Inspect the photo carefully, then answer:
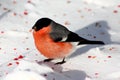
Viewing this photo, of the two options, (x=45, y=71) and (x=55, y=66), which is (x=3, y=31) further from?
(x=45, y=71)

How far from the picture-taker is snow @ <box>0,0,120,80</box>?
4156mm

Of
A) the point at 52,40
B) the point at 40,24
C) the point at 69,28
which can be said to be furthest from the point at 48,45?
the point at 69,28

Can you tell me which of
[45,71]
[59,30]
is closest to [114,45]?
[59,30]

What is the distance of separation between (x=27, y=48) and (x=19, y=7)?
139 cm

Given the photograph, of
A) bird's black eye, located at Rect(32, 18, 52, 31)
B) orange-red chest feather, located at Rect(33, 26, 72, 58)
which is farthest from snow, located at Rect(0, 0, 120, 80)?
bird's black eye, located at Rect(32, 18, 52, 31)

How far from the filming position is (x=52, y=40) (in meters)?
4.34

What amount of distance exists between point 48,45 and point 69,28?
1.29 meters

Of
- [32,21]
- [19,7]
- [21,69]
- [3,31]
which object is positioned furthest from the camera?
[19,7]

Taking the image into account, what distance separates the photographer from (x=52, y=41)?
171 inches

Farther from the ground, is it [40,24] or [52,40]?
[40,24]

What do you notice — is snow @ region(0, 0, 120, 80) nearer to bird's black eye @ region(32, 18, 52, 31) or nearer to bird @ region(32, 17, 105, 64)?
bird @ region(32, 17, 105, 64)

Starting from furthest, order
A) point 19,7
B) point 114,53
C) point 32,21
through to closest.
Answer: point 19,7, point 32,21, point 114,53

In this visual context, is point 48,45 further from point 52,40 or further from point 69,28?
point 69,28

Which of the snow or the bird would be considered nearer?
the snow
